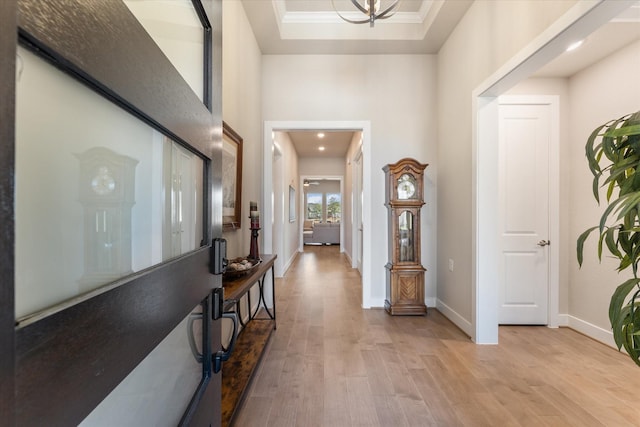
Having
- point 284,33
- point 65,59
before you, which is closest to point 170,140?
point 65,59

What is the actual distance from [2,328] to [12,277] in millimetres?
50

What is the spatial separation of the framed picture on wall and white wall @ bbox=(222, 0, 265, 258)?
104 millimetres

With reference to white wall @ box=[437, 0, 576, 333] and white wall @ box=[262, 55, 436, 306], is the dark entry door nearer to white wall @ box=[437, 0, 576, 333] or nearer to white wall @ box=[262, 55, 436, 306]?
white wall @ box=[437, 0, 576, 333]

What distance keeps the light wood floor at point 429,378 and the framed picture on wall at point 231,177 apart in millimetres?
1173

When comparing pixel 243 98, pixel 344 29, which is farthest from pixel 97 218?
pixel 344 29

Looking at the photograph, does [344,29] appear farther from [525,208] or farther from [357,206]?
[357,206]

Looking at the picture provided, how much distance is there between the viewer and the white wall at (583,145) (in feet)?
8.50

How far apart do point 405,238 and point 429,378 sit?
5.42 feet

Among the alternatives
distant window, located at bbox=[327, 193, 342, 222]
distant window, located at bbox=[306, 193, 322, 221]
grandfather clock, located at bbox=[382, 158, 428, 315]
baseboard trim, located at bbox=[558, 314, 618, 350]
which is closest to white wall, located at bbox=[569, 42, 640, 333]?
baseboard trim, located at bbox=[558, 314, 618, 350]

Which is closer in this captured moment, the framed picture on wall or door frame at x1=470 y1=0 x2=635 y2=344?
the framed picture on wall

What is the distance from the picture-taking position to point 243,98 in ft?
9.36

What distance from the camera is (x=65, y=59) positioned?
0.35 m

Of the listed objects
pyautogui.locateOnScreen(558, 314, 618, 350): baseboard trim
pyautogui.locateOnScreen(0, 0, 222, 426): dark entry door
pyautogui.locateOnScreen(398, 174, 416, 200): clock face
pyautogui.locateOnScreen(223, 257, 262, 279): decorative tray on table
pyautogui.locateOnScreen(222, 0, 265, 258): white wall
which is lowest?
pyautogui.locateOnScreen(558, 314, 618, 350): baseboard trim

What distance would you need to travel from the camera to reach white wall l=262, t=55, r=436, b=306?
143 inches
